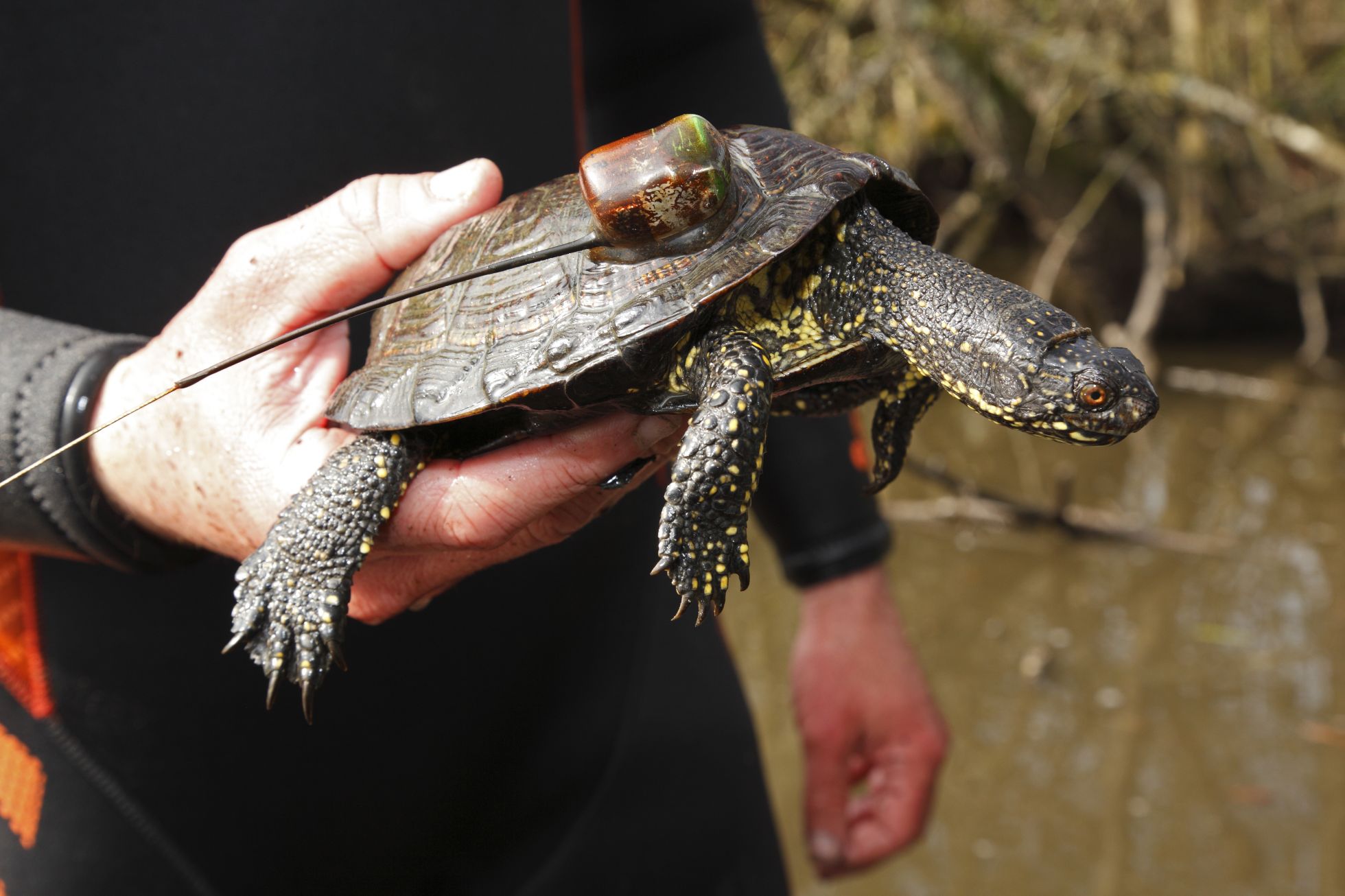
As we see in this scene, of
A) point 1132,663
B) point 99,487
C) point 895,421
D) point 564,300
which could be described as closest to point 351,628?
point 99,487

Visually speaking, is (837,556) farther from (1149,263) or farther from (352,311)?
(1149,263)

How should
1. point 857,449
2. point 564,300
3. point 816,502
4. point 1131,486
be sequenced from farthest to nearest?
point 1131,486 < point 857,449 < point 816,502 < point 564,300

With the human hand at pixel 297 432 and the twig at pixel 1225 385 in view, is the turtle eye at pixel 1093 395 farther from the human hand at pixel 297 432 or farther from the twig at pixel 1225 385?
the twig at pixel 1225 385

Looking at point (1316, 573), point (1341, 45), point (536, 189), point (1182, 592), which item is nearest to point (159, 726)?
point (536, 189)

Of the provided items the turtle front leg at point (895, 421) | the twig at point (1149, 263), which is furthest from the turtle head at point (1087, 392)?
the twig at point (1149, 263)

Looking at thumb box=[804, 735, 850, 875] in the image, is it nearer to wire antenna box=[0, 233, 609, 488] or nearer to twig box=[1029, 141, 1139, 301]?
wire antenna box=[0, 233, 609, 488]

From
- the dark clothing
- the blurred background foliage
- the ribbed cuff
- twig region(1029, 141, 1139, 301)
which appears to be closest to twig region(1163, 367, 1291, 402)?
the blurred background foliage

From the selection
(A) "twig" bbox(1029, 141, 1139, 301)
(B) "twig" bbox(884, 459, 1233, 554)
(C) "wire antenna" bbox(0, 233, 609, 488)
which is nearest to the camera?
(C) "wire antenna" bbox(0, 233, 609, 488)
